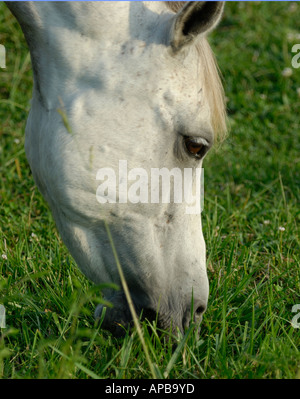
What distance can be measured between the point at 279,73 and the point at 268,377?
3.88 m

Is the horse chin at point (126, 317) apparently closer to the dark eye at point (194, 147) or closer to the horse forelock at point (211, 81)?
the dark eye at point (194, 147)

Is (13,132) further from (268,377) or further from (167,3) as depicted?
(268,377)

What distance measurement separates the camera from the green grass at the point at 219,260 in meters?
2.09

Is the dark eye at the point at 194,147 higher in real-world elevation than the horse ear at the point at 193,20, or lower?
lower

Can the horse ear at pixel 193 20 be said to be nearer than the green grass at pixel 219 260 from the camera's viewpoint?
Yes

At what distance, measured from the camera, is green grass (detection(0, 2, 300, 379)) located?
2.09 meters

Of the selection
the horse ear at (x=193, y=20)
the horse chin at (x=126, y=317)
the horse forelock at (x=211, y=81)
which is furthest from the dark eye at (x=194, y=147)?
the horse chin at (x=126, y=317)

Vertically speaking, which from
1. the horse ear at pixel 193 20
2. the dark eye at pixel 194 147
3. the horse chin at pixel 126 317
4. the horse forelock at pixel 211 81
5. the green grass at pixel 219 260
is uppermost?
the horse ear at pixel 193 20

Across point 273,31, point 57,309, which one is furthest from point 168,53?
point 273,31

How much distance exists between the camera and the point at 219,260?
2.91m

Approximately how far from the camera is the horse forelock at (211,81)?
215 cm

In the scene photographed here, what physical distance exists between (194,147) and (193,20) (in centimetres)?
46

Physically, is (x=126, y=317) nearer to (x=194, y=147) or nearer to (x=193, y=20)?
(x=194, y=147)

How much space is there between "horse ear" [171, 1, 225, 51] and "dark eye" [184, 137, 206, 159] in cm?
34
